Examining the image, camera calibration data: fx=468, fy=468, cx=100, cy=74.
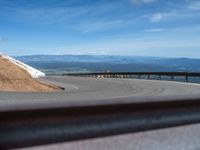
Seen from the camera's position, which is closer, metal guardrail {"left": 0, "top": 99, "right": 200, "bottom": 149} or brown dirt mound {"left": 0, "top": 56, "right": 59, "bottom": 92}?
metal guardrail {"left": 0, "top": 99, "right": 200, "bottom": 149}

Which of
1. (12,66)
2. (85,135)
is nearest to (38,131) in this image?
(85,135)

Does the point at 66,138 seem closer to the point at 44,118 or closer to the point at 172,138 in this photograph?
the point at 44,118

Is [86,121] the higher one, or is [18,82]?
[86,121]

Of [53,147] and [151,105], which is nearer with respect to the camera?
[53,147]

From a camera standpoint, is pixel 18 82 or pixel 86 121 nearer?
pixel 86 121
